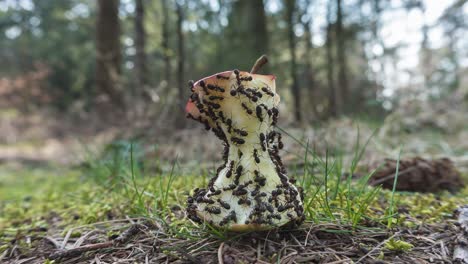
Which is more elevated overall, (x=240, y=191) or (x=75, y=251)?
(x=240, y=191)

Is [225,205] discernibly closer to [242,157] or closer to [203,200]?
[203,200]

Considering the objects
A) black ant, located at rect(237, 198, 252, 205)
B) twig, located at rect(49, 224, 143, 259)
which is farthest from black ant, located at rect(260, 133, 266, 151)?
twig, located at rect(49, 224, 143, 259)

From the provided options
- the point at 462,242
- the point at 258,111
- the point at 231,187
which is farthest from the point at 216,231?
the point at 462,242

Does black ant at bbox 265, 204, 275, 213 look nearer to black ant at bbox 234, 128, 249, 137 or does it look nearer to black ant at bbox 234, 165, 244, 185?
black ant at bbox 234, 165, 244, 185

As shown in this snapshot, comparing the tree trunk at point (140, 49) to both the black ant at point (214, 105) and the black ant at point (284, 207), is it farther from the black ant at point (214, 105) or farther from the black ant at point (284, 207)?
the black ant at point (284, 207)

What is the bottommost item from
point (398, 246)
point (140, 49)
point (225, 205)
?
point (398, 246)

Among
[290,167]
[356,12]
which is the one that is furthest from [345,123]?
[356,12]

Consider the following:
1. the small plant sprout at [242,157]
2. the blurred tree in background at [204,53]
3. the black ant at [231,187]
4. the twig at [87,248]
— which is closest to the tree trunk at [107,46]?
the blurred tree in background at [204,53]
